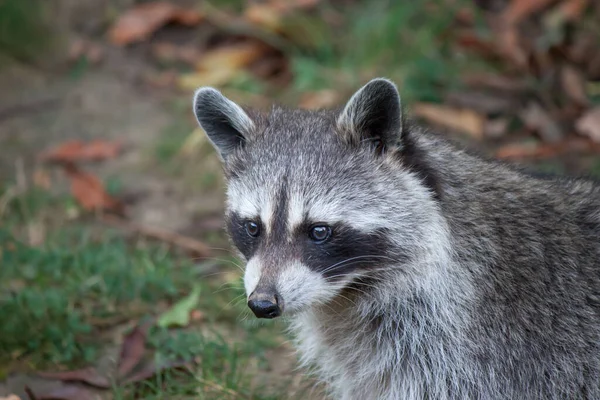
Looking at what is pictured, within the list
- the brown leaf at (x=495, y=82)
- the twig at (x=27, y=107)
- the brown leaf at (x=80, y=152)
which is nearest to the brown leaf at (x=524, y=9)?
the brown leaf at (x=495, y=82)

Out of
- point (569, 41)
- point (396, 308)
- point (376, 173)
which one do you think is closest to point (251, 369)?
point (396, 308)

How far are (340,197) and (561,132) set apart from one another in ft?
11.9

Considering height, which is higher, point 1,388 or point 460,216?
point 460,216

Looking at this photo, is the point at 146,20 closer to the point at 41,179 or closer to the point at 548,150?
the point at 41,179

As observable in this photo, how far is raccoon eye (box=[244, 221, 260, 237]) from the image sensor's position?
13.6 feet

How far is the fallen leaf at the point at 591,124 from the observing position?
21.3ft

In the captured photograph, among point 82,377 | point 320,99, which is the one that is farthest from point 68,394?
point 320,99

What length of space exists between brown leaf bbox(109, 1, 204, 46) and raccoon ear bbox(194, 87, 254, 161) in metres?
4.36

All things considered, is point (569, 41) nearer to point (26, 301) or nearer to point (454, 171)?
point (454, 171)

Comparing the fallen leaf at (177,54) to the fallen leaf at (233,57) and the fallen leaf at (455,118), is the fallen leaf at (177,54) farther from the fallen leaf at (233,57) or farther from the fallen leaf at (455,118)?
the fallen leaf at (455,118)

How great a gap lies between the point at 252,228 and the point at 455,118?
11.7 ft

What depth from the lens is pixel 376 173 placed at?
13.5ft

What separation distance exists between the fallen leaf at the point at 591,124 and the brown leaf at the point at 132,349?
360 centimetres

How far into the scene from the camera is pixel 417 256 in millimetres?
4090
